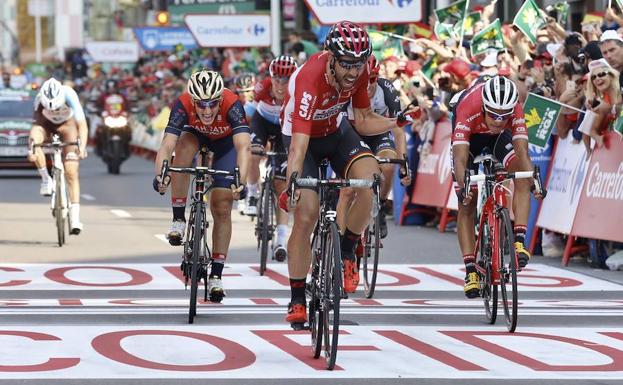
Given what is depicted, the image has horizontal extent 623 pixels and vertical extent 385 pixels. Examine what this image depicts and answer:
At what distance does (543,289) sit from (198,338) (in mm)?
4384

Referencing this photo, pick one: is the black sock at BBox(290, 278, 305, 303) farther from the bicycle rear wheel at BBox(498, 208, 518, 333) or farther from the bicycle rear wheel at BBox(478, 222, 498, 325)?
the bicycle rear wheel at BBox(478, 222, 498, 325)

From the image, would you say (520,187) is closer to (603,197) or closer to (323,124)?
(323,124)

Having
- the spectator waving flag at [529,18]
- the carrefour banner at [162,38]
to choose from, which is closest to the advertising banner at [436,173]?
the spectator waving flag at [529,18]

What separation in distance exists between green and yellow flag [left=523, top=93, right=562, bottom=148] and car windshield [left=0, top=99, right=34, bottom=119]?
63.1ft

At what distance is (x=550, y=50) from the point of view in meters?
17.9

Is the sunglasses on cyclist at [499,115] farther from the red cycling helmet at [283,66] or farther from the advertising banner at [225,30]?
the advertising banner at [225,30]

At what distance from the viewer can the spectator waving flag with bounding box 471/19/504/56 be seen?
19.4 metres

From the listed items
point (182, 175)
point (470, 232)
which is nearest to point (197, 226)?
point (182, 175)

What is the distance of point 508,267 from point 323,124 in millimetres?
1826

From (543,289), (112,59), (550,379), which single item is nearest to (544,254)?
(543,289)

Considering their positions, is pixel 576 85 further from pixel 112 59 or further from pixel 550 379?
pixel 112 59

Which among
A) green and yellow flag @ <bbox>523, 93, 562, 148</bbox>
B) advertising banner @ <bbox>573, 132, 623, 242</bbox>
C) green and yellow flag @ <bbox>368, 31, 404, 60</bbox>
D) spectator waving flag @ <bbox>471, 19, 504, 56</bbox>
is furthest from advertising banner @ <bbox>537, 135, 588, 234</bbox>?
green and yellow flag @ <bbox>368, 31, 404, 60</bbox>

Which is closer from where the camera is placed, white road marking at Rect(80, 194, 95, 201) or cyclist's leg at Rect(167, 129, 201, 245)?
cyclist's leg at Rect(167, 129, 201, 245)

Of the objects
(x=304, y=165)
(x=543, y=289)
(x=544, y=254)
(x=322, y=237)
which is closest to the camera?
(x=322, y=237)
